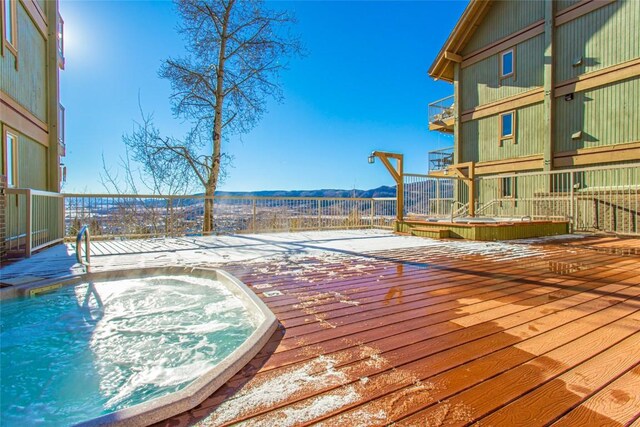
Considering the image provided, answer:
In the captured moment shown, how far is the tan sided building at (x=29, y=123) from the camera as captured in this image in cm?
504

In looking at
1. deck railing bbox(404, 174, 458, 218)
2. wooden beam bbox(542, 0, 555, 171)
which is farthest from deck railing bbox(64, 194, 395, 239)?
wooden beam bbox(542, 0, 555, 171)

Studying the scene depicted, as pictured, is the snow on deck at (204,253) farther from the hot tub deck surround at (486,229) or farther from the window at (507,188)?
the window at (507,188)

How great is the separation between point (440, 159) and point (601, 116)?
23.7 feet

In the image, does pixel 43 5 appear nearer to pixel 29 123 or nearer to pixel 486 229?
pixel 29 123

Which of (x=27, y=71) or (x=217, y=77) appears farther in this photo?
(x=217, y=77)

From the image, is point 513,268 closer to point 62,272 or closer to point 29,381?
point 29,381

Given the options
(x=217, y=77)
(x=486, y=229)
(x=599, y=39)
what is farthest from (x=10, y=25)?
(x=599, y=39)

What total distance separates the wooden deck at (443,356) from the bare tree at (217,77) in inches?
317

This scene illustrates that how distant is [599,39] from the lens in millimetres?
9648

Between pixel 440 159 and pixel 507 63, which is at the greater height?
pixel 507 63

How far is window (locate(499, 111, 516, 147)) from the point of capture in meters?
11.8

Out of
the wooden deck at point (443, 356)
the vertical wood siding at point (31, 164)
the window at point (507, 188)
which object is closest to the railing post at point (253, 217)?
the vertical wood siding at point (31, 164)

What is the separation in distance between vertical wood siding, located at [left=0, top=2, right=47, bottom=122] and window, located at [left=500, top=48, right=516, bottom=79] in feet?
46.0

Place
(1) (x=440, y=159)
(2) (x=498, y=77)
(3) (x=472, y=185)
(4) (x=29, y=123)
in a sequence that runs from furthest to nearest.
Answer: (1) (x=440, y=159) → (2) (x=498, y=77) → (3) (x=472, y=185) → (4) (x=29, y=123)
